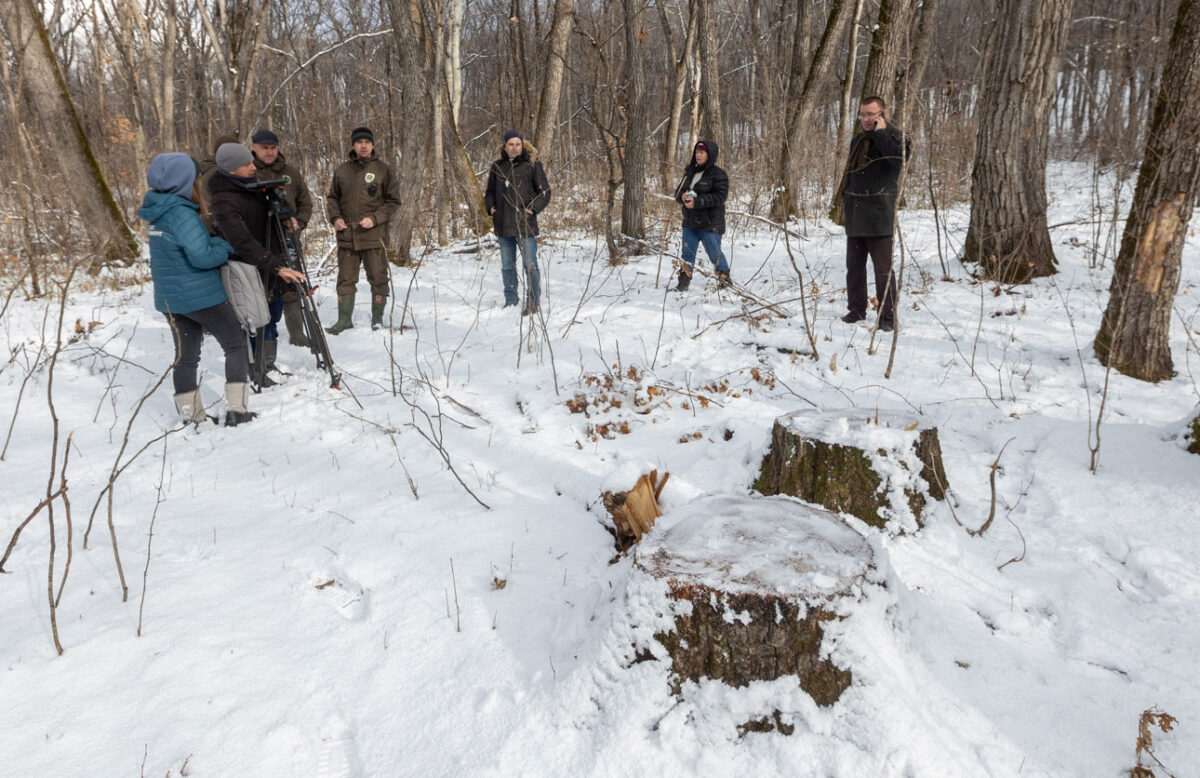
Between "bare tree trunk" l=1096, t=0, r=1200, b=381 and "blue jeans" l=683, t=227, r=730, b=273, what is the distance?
3.38 metres

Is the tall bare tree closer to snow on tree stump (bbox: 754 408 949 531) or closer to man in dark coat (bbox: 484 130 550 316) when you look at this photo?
man in dark coat (bbox: 484 130 550 316)

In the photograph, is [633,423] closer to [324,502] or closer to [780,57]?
[324,502]

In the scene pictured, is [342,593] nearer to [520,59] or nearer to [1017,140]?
[1017,140]

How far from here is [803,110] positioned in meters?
10.4

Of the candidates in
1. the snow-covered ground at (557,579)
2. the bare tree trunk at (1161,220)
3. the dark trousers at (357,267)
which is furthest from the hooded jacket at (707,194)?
the bare tree trunk at (1161,220)

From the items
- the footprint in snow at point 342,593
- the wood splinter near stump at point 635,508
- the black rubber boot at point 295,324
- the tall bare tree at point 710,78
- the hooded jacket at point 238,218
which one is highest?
the tall bare tree at point 710,78

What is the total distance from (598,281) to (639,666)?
6445 millimetres

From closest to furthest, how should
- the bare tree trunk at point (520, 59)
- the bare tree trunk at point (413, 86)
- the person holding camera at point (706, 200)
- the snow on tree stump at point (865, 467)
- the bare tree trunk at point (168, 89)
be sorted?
the snow on tree stump at point (865, 467), the person holding camera at point (706, 200), the bare tree trunk at point (413, 86), the bare tree trunk at point (168, 89), the bare tree trunk at point (520, 59)

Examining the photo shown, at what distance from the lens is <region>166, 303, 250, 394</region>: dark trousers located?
14.0 ft

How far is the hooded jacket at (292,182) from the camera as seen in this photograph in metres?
5.48

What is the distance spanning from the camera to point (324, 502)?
133 inches

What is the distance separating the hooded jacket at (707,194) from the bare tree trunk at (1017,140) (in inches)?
96.9

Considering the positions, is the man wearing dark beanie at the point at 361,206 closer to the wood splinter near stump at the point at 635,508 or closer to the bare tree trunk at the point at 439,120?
the bare tree trunk at the point at 439,120

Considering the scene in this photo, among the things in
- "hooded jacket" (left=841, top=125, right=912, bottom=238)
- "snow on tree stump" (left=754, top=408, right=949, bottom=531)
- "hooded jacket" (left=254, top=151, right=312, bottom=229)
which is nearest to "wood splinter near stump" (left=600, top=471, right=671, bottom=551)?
"snow on tree stump" (left=754, top=408, right=949, bottom=531)
